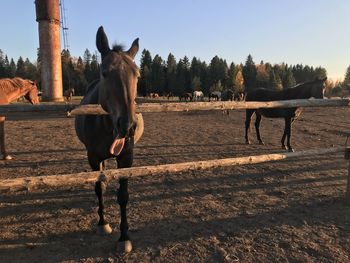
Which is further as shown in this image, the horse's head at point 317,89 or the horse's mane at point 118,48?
the horse's head at point 317,89

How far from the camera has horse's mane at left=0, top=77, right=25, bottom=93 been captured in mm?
8039

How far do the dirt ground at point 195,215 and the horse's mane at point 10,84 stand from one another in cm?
186

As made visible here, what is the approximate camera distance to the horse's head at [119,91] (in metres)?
2.77

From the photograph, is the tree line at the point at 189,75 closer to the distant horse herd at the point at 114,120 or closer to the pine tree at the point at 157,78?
the pine tree at the point at 157,78

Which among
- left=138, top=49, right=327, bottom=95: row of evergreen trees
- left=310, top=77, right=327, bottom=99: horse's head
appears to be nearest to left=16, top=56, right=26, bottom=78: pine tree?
left=138, top=49, right=327, bottom=95: row of evergreen trees

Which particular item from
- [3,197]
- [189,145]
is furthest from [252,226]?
[189,145]

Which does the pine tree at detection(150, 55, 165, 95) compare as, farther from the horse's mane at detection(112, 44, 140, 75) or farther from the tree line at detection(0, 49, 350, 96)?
the horse's mane at detection(112, 44, 140, 75)

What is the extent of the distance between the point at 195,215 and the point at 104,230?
1.37m

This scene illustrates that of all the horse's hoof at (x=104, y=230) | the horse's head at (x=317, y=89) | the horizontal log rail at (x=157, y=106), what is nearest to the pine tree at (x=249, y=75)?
the horse's head at (x=317, y=89)

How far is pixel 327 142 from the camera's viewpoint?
35.3 feet

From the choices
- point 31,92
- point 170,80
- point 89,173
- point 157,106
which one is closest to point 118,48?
point 157,106

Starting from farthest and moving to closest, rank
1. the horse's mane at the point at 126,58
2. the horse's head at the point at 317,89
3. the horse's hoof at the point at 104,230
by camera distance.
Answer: the horse's head at the point at 317,89, the horse's hoof at the point at 104,230, the horse's mane at the point at 126,58

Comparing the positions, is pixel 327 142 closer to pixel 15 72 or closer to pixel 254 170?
pixel 254 170

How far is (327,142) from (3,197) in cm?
970
